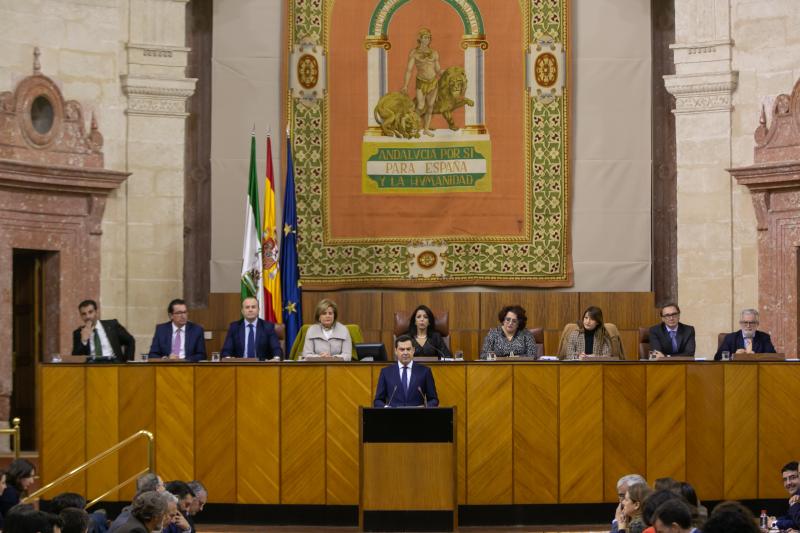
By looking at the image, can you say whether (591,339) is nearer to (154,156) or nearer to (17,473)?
(17,473)

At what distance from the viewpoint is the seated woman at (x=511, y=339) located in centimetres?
1079

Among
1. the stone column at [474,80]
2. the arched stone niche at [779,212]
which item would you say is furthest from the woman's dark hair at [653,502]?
the stone column at [474,80]

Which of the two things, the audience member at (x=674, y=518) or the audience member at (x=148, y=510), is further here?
the audience member at (x=148, y=510)

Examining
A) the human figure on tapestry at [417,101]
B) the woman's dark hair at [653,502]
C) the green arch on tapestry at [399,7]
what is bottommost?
the woman's dark hair at [653,502]

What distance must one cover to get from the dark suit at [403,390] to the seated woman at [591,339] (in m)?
1.55

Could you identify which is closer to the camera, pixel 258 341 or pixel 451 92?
pixel 258 341

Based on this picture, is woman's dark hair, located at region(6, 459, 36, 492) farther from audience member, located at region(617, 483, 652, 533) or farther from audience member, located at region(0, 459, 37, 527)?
audience member, located at region(617, 483, 652, 533)

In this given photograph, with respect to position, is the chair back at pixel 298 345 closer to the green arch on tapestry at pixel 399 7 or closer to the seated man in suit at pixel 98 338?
the seated man in suit at pixel 98 338

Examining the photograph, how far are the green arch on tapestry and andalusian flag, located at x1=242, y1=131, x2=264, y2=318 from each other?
200 centimetres

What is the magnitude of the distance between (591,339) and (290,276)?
3.12 m

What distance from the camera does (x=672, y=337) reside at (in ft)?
36.3

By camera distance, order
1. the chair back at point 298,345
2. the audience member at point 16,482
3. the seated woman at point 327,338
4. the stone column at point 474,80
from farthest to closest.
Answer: the stone column at point 474,80
the chair back at point 298,345
the seated woman at point 327,338
the audience member at point 16,482

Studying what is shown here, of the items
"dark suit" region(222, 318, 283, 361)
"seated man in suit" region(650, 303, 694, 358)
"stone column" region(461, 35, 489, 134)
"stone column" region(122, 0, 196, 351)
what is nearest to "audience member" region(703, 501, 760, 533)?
"seated man in suit" region(650, 303, 694, 358)

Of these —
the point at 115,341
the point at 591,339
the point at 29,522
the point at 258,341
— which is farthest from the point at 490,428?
the point at 29,522
